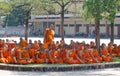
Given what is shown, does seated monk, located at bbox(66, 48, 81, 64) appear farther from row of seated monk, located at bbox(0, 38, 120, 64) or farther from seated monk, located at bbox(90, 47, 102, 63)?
seated monk, located at bbox(90, 47, 102, 63)

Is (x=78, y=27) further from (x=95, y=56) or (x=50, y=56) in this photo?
(x=50, y=56)

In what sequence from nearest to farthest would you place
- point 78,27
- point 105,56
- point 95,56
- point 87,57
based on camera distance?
point 87,57 → point 95,56 → point 105,56 → point 78,27

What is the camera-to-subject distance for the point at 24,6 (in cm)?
2366

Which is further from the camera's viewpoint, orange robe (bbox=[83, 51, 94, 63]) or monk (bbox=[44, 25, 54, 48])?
monk (bbox=[44, 25, 54, 48])

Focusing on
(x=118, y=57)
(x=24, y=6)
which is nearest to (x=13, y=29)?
(x=24, y=6)

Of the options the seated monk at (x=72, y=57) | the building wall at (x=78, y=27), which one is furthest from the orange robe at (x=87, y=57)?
the building wall at (x=78, y=27)

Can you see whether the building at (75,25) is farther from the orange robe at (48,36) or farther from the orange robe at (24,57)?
the orange robe at (24,57)

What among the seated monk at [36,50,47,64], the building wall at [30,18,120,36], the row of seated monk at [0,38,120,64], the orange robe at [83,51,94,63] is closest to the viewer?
the row of seated monk at [0,38,120,64]

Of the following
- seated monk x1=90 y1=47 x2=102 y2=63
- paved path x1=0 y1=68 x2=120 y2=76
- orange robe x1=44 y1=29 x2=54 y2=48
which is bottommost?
paved path x1=0 y1=68 x2=120 y2=76

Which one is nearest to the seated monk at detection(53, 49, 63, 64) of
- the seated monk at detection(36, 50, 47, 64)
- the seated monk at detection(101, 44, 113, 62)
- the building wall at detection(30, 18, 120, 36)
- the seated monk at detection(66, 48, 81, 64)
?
the seated monk at detection(66, 48, 81, 64)

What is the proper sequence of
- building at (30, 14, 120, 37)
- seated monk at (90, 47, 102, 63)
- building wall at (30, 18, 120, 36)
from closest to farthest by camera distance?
1. seated monk at (90, 47, 102, 63)
2. building at (30, 14, 120, 37)
3. building wall at (30, 18, 120, 36)

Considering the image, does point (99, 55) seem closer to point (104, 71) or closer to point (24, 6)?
point (104, 71)

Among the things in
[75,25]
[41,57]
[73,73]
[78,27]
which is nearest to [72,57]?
[41,57]

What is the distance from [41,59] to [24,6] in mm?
9443
